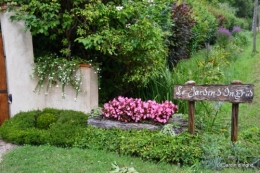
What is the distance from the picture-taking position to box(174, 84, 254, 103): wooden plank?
161 inches

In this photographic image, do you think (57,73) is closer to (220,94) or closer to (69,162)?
(69,162)

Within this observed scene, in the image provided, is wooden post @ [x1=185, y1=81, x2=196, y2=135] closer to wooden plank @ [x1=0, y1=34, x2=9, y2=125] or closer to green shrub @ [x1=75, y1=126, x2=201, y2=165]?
green shrub @ [x1=75, y1=126, x2=201, y2=165]

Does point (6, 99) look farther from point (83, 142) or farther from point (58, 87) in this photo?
point (83, 142)

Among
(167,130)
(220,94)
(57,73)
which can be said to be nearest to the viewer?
(220,94)

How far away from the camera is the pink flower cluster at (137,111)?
15.5ft

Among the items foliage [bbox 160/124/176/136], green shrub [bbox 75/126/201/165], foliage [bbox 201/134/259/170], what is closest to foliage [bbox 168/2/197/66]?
foliage [bbox 160/124/176/136]

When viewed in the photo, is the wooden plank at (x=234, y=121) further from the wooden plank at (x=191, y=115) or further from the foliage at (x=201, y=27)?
the foliage at (x=201, y=27)

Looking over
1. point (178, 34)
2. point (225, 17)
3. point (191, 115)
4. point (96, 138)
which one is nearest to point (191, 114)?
point (191, 115)

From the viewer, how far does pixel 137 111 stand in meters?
4.76

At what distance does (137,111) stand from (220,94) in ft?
4.38

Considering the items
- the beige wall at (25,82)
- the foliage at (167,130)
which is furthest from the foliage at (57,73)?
the foliage at (167,130)

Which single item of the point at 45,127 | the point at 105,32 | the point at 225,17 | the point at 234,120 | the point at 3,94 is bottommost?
the point at 45,127

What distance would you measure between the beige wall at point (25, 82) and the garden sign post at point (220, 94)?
1.69m

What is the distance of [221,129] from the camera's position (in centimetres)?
495
